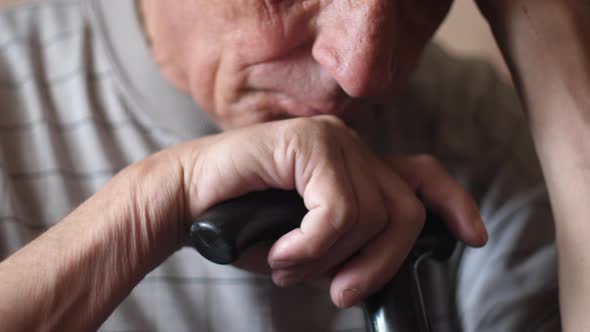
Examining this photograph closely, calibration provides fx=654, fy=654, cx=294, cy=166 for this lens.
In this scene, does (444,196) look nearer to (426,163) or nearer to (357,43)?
(426,163)

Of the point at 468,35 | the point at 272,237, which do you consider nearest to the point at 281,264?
the point at 272,237

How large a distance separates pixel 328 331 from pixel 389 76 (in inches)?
14.1

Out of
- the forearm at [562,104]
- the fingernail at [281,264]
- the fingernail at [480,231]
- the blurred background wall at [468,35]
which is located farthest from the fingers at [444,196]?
the blurred background wall at [468,35]

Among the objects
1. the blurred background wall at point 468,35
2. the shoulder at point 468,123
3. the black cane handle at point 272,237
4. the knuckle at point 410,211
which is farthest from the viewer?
the blurred background wall at point 468,35

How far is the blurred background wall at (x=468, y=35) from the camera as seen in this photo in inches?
63.2

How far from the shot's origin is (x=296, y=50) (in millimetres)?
723

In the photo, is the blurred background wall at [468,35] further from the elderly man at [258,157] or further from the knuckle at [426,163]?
the knuckle at [426,163]

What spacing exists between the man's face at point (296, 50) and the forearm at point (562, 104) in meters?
0.11

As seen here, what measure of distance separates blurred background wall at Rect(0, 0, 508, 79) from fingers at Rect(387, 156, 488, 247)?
892 mm

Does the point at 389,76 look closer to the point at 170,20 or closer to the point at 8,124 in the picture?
the point at 170,20

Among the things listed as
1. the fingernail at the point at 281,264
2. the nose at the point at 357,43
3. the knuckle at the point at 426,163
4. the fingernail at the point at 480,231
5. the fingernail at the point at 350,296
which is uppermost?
the nose at the point at 357,43

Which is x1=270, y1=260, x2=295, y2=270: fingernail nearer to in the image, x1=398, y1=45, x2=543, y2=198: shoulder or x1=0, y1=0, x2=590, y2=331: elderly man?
x1=0, y1=0, x2=590, y2=331: elderly man

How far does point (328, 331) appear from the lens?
88 cm

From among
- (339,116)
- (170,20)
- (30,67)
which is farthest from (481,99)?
(30,67)
